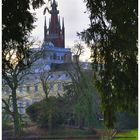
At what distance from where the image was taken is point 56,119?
339 inches

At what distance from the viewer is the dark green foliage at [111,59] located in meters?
1.49

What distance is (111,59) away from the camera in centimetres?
156

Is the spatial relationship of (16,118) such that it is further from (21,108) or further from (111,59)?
(111,59)

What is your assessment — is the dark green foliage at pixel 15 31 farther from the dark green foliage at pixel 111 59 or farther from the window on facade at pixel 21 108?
the window on facade at pixel 21 108

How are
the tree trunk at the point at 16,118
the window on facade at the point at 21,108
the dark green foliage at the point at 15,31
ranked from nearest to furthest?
the dark green foliage at the point at 15,31 < the tree trunk at the point at 16,118 < the window on facade at the point at 21,108

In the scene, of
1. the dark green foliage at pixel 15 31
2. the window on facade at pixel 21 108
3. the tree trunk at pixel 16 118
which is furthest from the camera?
the window on facade at pixel 21 108

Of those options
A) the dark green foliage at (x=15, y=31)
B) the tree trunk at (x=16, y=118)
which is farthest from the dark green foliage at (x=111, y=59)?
the tree trunk at (x=16, y=118)

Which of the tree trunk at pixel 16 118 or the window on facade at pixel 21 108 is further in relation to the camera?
the window on facade at pixel 21 108

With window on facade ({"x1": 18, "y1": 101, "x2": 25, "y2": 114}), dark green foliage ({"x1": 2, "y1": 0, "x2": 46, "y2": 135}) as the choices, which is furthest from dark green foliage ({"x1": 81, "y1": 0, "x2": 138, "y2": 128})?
window on facade ({"x1": 18, "y1": 101, "x2": 25, "y2": 114})

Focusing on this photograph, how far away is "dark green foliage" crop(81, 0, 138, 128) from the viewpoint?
58.5 inches

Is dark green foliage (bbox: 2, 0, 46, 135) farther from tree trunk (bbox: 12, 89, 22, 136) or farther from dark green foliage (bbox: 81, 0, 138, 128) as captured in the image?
tree trunk (bbox: 12, 89, 22, 136)

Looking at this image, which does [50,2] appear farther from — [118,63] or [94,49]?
[118,63]

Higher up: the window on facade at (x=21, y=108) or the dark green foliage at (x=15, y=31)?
the dark green foliage at (x=15, y=31)

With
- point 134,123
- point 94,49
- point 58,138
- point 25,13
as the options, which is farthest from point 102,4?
point 58,138
